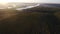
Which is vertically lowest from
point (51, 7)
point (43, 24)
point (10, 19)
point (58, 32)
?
point (58, 32)

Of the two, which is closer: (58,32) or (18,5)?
(18,5)

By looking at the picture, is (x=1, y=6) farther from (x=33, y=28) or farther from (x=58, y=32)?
(x=58, y=32)

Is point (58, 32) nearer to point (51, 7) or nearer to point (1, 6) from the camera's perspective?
point (51, 7)

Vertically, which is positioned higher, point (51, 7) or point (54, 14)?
point (51, 7)

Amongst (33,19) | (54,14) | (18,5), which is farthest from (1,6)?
(54,14)

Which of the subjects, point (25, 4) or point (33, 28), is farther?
point (33, 28)

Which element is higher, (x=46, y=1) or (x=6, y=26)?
(x=46, y=1)

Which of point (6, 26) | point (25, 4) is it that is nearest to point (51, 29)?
point (25, 4)

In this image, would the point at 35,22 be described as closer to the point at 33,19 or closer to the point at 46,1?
the point at 33,19
